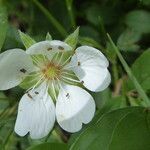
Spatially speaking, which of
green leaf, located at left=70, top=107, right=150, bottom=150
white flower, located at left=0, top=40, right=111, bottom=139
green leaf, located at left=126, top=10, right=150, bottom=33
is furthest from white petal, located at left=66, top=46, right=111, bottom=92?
green leaf, located at left=126, top=10, right=150, bottom=33

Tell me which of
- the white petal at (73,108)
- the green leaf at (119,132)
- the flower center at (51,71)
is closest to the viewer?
the green leaf at (119,132)

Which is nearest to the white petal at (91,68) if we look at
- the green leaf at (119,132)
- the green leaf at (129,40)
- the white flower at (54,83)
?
the white flower at (54,83)

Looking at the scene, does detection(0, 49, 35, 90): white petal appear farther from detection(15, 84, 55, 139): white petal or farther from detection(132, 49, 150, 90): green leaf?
detection(132, 49, 150, 90): green leaf

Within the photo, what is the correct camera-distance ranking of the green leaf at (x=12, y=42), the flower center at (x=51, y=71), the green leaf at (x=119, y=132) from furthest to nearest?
the green leaf at (x=12, y=42)
the flower center at (x=51, y=71)
the green leaf at (x=119, y=132)

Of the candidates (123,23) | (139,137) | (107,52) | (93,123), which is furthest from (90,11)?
(139,137)

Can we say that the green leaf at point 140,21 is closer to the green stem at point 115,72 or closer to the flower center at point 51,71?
the green stem at point 115,72

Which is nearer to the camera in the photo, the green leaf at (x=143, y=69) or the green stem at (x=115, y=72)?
the green leaf at (x=143, y=69)
